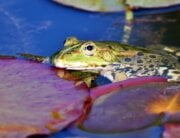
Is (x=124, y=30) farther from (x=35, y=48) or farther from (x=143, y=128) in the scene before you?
(x=143, y=128)

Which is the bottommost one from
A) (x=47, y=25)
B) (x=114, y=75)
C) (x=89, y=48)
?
(x=114, y=75)

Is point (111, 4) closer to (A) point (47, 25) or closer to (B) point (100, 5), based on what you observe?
(B) point (100, 5)

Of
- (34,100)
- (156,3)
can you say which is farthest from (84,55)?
(156,3)

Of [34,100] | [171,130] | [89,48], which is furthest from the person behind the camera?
[89,48]

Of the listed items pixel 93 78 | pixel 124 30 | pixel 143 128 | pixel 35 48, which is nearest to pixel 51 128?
pixel 143 128

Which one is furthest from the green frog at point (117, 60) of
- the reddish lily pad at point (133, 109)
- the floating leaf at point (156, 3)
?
the floating leaf at point (156, 3)

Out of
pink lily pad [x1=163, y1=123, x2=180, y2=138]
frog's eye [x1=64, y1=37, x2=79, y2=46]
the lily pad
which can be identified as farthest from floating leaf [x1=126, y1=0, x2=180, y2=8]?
pink lily pad [x1=163, y1=123, x2=180, y2=138]
